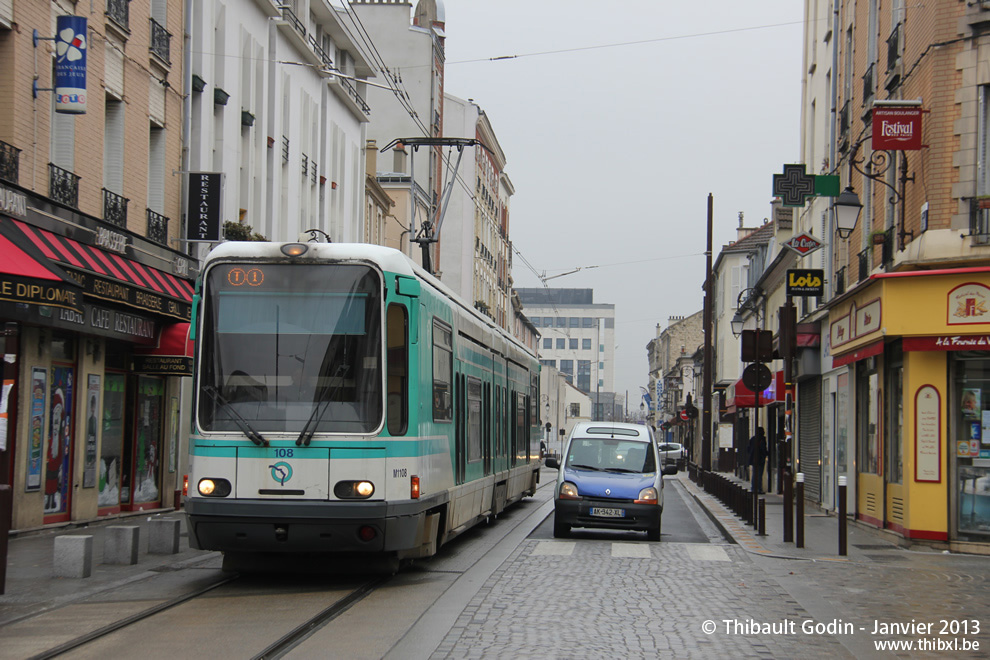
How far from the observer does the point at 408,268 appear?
12117 mm

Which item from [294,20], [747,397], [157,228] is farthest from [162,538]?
[747,397]

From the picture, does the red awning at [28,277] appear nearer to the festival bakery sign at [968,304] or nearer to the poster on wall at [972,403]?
the festival bakery sign at [968,304]

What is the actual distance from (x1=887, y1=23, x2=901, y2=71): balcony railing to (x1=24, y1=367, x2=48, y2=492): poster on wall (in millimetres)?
14181

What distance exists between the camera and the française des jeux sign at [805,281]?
22.4m

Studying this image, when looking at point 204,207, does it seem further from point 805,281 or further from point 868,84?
point 868,84

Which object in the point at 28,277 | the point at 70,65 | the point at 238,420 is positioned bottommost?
the point at 238,420

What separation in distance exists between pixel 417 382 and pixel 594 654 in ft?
13.6

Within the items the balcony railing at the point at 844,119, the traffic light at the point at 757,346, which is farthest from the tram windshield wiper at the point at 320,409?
the balcony railing at the point at 844,119

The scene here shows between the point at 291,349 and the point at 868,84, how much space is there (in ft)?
48.9

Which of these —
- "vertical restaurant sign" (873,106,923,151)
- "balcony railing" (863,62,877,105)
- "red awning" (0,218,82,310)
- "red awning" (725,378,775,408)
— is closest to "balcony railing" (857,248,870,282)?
"balcony railing" (863,62,877,105)

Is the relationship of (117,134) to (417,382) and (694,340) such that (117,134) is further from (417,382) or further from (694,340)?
(694,340)

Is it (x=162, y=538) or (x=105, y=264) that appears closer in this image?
(x=162, y=538)

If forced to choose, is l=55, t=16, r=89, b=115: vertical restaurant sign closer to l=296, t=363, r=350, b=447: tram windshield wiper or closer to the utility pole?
l=296, t=363, r=350, b=447: tram windshield wiper

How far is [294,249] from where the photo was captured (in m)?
11.7
